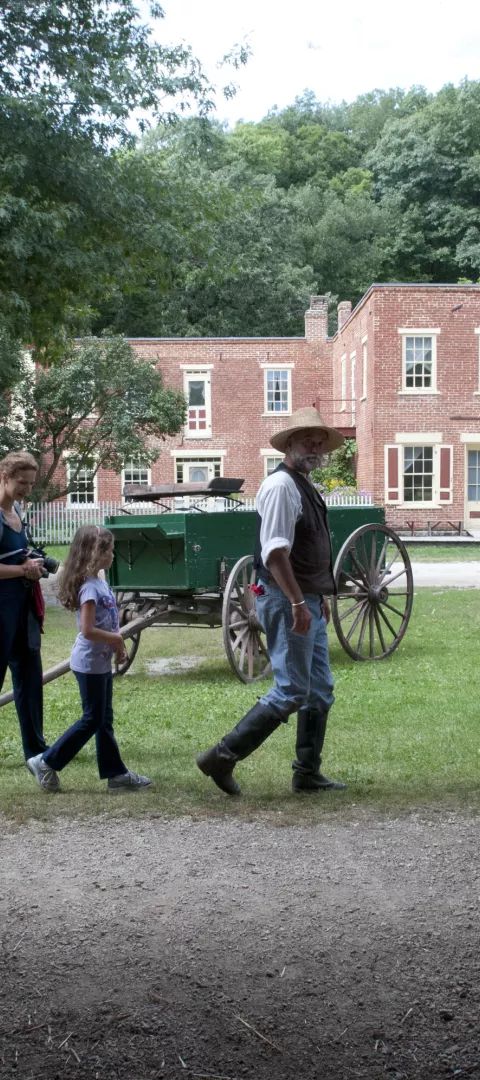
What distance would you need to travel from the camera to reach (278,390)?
126ft

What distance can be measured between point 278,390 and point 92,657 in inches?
1328

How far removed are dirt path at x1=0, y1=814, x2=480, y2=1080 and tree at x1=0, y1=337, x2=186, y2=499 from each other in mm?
22645

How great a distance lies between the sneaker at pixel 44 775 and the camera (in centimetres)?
541

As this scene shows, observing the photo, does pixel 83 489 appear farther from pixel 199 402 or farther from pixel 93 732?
pixel 93 732

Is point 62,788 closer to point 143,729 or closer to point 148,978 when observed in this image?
point 143,729

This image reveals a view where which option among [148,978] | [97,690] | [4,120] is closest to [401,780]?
[97,690]

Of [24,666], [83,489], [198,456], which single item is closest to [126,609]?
[24,666]

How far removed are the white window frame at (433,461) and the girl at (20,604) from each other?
27.2 meters

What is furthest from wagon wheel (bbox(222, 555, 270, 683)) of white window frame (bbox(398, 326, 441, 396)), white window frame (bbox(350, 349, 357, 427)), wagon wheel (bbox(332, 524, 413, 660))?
white window frame (bbox(350, 349, 357, 427))

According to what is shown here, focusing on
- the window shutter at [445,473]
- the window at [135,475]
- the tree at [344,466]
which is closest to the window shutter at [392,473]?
the window shutter at [445,473]

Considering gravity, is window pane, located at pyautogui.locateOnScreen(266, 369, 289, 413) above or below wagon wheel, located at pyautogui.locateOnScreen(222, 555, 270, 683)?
above

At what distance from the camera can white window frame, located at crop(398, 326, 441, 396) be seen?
106ft

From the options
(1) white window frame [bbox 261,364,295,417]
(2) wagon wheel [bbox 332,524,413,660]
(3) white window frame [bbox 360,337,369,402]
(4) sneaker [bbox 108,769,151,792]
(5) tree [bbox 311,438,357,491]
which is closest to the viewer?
(4) sneaker [bbox 108,769,151,792]

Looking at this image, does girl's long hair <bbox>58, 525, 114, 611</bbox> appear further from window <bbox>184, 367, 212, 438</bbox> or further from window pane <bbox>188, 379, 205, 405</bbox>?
window pane <bbox>188, 379, 205, 405</bbox>
